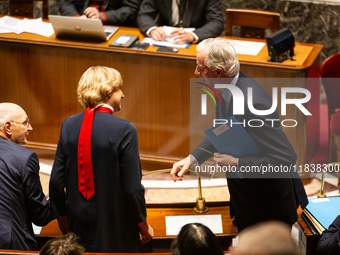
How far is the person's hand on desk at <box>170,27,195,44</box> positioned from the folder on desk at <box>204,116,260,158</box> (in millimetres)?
1717

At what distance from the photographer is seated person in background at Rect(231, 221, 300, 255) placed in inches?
45.7

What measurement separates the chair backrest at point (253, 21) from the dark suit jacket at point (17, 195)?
8.35 feet

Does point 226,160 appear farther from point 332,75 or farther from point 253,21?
point 253,21

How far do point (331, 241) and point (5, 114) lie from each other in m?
1.58

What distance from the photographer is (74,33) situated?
11.9 ft

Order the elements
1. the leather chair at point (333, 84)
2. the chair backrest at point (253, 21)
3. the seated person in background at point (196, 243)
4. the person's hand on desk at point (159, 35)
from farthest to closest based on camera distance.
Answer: the chair backrest at point (253, 21)
the person's hand on desk at point (159, 35)
the leather chair at point (333, 84)
the seated person in background at point (196, 243)

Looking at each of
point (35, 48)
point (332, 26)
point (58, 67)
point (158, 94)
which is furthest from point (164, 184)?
point (332, 26)

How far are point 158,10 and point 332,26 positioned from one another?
2034 mm

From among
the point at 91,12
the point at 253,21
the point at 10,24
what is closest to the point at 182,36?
the point at 253,21

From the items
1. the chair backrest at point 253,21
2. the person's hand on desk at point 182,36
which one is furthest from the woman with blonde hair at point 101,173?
the chair backrest at point 253,21

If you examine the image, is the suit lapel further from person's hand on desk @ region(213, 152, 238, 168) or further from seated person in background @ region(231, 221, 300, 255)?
seated person in background @ region(231, 221, 300, 255)

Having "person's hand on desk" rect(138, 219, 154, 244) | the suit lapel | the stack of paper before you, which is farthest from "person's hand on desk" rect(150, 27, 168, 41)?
"person's hand on desk" rect(138, 219, 154, 244)

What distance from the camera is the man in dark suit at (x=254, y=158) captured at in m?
1.97

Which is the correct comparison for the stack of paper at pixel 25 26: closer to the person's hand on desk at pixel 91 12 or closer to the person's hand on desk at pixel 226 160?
the person's hand on desk at pixel 91 12
